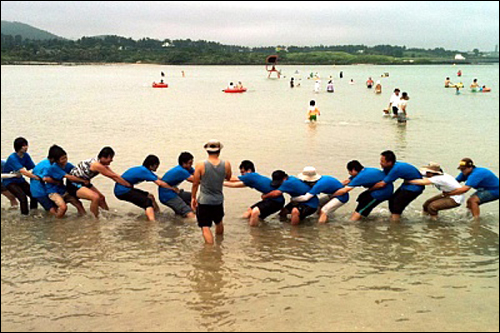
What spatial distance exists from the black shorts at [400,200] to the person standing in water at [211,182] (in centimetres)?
347

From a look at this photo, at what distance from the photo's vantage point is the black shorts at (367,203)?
29.3ft

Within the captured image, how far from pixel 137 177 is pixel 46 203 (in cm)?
182

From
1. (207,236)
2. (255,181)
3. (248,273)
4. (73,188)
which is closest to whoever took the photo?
(248,273)

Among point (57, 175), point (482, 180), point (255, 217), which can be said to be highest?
point (57, 175)

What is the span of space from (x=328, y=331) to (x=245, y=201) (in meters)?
5.62

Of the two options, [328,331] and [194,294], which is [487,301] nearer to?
[328,331]

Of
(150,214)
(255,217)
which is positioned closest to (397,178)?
(255,217)

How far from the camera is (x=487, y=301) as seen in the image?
5836 mm

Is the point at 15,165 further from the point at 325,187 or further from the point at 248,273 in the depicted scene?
the point at 325,187

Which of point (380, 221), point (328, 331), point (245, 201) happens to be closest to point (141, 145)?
point (245, 201)

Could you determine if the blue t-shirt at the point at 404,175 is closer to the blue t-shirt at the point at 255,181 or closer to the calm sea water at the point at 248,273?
the calm sea water at the point at 248,273

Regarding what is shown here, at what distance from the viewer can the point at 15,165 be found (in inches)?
369

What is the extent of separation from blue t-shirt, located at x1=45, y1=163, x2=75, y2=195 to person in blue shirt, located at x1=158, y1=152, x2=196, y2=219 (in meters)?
1.77

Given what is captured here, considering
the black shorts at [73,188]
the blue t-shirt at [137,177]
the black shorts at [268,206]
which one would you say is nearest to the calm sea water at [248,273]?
the black shorts at [268,206]
